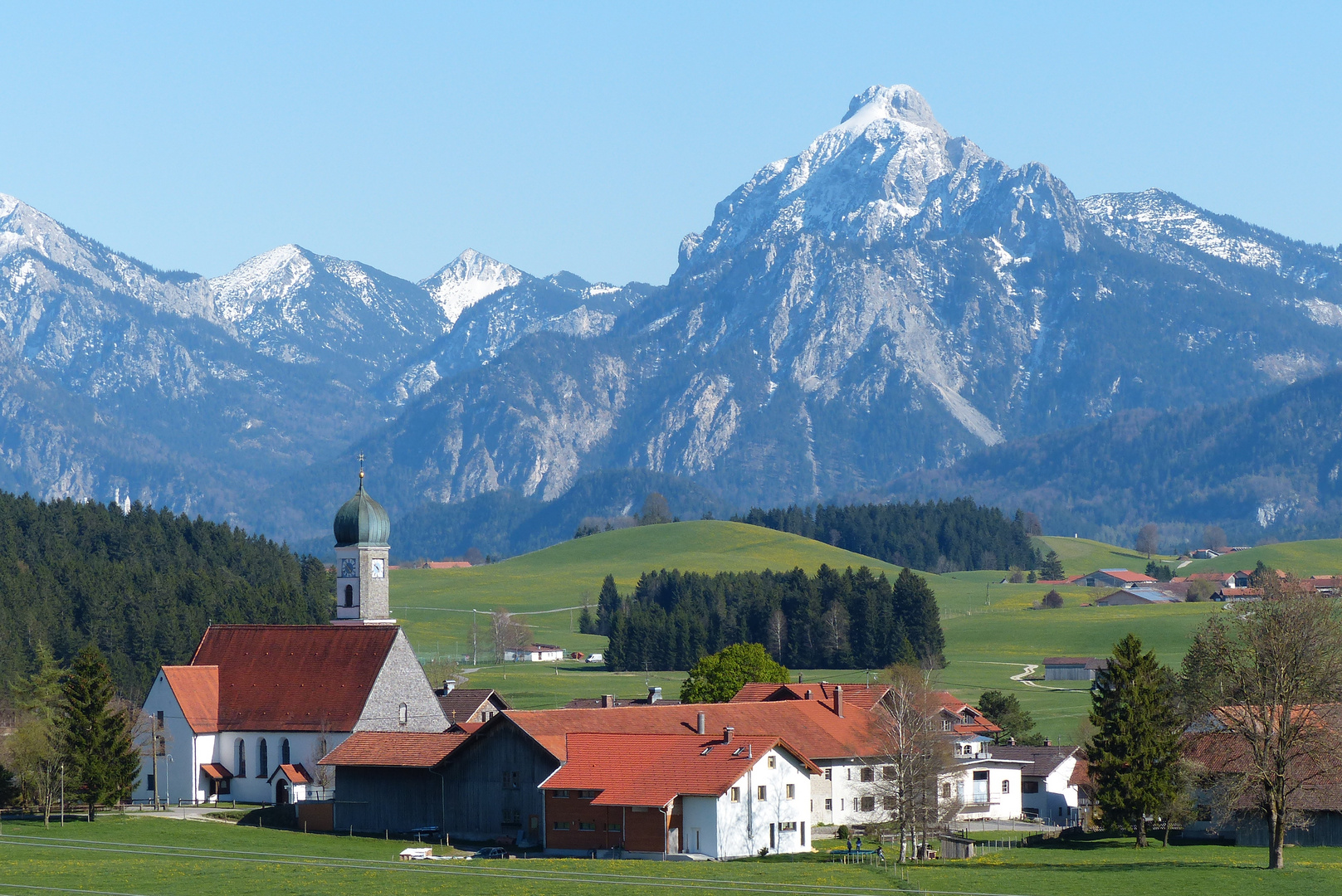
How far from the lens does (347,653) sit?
346ft

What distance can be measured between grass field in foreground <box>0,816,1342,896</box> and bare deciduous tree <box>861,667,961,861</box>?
3.24 metres

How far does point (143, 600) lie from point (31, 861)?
105776 millimetres

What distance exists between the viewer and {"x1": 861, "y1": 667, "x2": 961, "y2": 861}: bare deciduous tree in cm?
7669

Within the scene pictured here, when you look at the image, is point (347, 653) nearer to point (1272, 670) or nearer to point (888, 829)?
point (888, 829)

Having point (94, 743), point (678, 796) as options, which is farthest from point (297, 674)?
point (678, 796)

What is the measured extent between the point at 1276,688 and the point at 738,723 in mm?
30629

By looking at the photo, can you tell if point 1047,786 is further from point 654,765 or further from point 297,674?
point 297,674

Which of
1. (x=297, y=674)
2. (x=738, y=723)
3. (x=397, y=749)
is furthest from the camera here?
(x=297, y=674)

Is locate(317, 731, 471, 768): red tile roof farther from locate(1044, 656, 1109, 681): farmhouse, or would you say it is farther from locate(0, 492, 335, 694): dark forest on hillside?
locate(1044, 656, 1109, 681): farmhouse

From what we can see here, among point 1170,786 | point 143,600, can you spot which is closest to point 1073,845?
point 1170,786

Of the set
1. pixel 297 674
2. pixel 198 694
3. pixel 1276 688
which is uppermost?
pixel 297 674

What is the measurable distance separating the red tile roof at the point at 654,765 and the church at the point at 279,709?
71.4 feet

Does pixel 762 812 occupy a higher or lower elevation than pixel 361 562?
lower

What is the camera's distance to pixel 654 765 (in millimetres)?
80625
